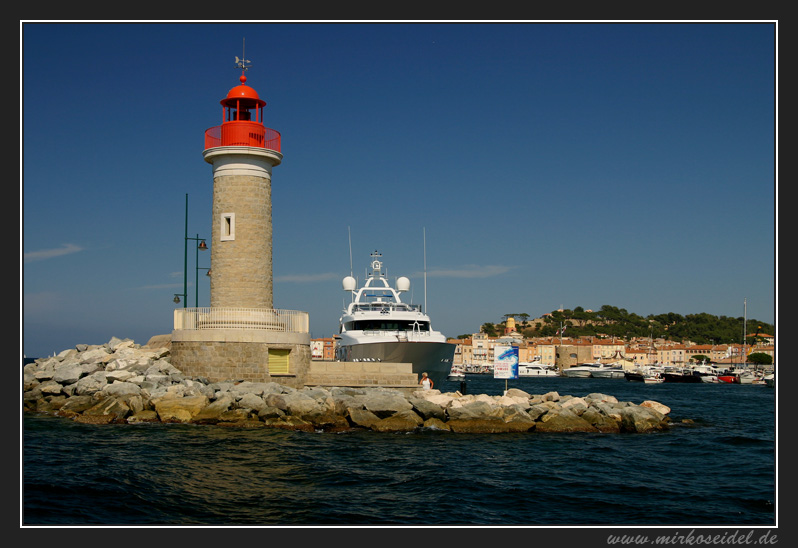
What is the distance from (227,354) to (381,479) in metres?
9.40

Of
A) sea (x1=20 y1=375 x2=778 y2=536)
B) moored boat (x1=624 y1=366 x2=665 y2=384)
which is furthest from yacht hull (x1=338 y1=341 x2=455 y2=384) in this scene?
moored boat (x1=624 y1=366 x2=665 y2=384)

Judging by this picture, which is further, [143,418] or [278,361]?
[278,361]

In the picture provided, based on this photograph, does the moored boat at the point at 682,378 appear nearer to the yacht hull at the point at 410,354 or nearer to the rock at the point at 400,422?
the yacht hull at the point at 410,354

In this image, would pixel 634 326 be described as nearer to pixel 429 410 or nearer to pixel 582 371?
pixel 582 371

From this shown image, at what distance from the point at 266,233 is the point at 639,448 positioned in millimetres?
12504

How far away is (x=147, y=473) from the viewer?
13336mm

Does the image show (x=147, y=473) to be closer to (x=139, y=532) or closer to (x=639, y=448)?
(x=139, y=532)

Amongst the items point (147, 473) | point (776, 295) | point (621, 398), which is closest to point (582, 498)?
point (776, 295)

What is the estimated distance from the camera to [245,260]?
22.8 metres

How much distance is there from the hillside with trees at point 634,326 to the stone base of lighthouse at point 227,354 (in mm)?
113767

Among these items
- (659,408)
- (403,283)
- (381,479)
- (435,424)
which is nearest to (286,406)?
(435,424)

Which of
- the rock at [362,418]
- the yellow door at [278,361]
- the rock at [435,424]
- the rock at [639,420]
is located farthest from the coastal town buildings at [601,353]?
the rock at [362,418]

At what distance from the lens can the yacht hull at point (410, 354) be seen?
98.3 ft

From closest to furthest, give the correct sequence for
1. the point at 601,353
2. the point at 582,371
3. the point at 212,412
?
the point at 212,412
the point at 582,371
the point at 601,353
